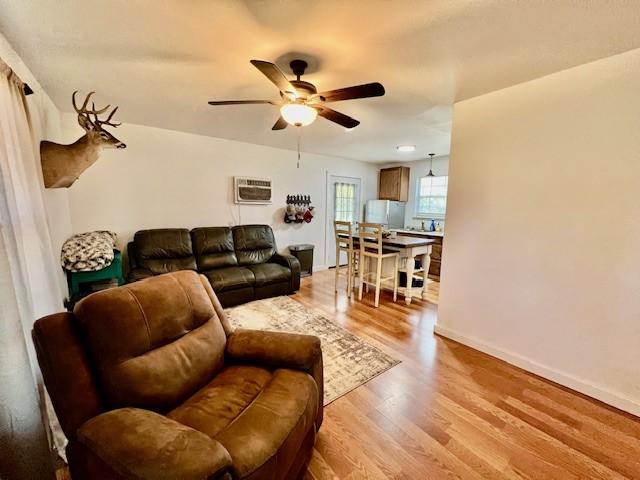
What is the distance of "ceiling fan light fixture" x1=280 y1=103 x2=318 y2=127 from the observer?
197cm

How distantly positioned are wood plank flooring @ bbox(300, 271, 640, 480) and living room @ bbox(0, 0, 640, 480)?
0.04 ft

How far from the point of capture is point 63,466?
4.62ft

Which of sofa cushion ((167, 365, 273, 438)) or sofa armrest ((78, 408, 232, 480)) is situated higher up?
sofa armrest ((78, 408, 232, 480))

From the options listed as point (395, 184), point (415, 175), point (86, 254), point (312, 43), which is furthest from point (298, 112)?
point (415, 175)

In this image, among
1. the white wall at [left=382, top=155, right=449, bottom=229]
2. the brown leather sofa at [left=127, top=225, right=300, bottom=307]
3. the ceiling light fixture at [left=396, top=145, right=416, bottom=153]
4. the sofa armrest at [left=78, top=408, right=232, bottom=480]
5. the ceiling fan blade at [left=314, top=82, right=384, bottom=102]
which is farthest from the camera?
the white wall at [left=382, top=155, right=449, bottom=229]

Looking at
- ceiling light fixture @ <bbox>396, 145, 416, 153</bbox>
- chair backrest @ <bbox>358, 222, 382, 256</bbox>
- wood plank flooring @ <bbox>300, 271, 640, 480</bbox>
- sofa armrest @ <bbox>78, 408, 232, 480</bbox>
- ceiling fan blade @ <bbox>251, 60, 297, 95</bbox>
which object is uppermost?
ceiling light fixture @ <bbox>396, 145, 416, 153</bbox>

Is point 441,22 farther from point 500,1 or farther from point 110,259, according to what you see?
point 110,259

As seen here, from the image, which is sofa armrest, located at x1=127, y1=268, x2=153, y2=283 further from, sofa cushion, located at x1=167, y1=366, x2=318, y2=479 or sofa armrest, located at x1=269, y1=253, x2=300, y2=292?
sofa cushion, located at x1=167, y1=366, x2=318, y2=479

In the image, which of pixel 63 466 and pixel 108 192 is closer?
pixel 63 466

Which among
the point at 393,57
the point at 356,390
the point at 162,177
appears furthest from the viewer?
the point at 162,177

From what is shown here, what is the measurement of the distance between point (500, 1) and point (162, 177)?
153 inches

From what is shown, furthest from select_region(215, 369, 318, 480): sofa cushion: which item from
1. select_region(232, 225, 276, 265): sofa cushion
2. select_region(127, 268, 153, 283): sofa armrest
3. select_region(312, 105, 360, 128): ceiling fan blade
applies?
select_region(232, 225, 276, 265): sofa cushion

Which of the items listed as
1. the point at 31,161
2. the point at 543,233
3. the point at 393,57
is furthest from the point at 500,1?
the point at 31,161

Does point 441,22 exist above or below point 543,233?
above
